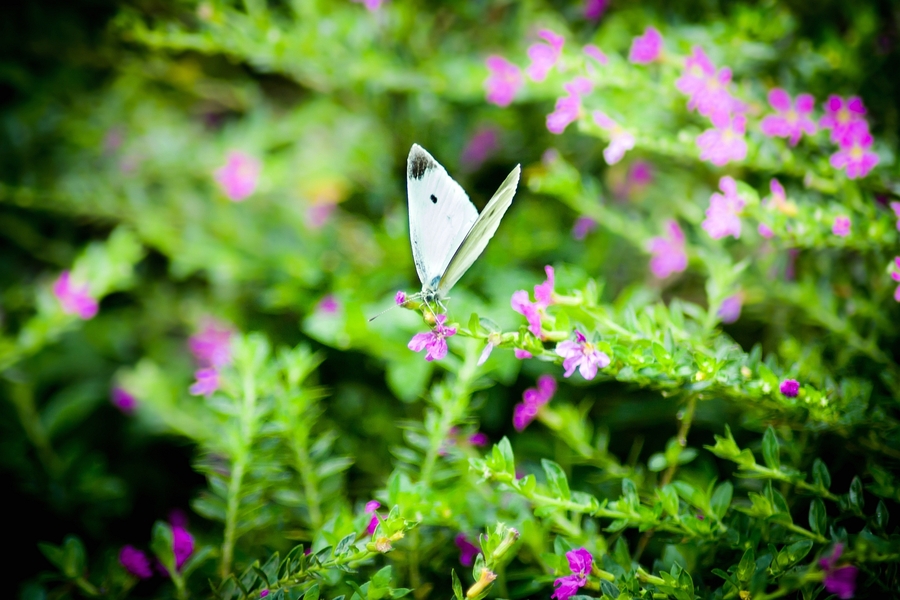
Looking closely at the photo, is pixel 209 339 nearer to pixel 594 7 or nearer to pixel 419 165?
pixel 419 165

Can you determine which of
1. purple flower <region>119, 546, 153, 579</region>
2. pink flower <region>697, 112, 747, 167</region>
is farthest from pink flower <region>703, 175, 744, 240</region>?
purple flower <region>119, 546, 153, 579</region>

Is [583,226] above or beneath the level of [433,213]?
beneath

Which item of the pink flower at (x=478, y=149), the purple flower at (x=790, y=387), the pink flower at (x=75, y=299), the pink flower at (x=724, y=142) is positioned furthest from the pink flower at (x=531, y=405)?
the pink flower at (x=75, y=299)

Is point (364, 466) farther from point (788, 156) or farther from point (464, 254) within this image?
point (788, 156)

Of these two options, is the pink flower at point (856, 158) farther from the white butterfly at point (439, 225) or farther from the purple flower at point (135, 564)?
the purple flower at point (135, 564)

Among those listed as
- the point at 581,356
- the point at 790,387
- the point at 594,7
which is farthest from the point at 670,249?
the point at 594,7

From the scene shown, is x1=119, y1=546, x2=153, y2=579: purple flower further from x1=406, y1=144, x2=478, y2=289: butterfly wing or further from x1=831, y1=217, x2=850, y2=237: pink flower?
x1=831, y1=217, x2=850, y2=237: pink flower
